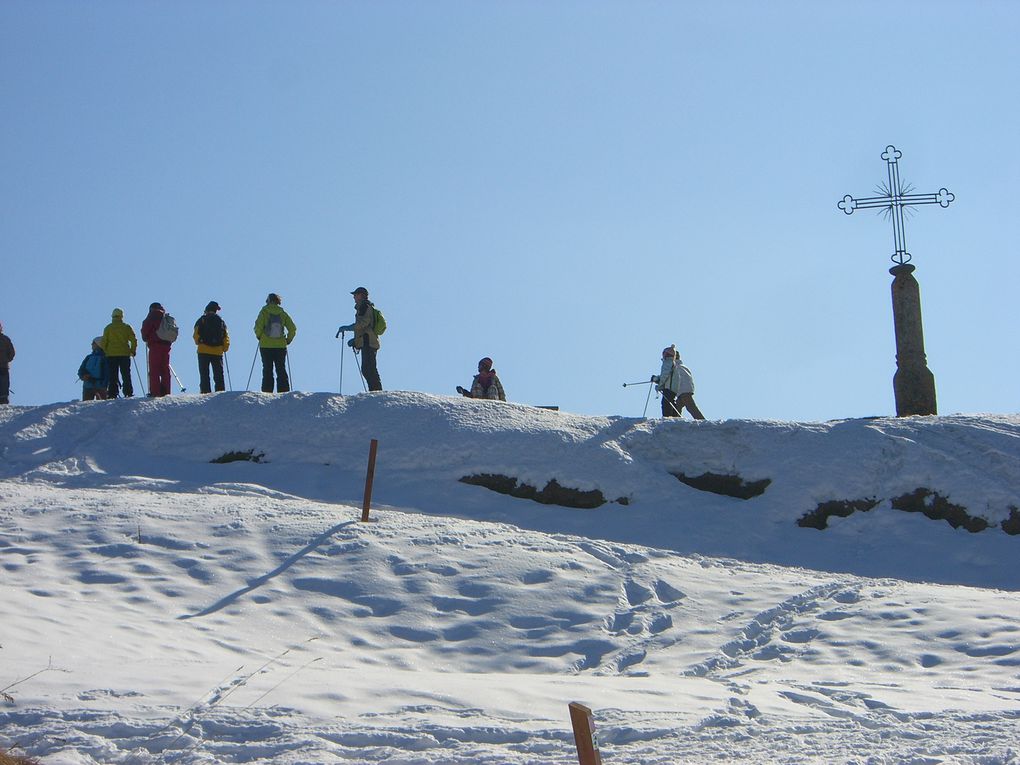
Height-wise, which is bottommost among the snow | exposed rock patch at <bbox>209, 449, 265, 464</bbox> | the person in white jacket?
the snow

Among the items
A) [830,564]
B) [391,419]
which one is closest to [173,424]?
[391,419]

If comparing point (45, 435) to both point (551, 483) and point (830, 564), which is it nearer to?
point (551, 483)

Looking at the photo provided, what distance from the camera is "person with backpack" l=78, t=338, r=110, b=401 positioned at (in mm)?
18312

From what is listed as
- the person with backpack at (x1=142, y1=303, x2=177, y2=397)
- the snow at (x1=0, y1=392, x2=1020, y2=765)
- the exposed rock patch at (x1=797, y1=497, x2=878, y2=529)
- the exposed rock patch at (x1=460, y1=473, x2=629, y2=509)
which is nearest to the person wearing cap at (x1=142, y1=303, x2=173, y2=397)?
the person with backpack at (x1=142, y1=303, x2=177, y2=397)

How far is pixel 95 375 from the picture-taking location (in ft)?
60.0

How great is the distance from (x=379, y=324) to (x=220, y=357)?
2.43 meters

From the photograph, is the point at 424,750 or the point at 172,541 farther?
the point at 172,541

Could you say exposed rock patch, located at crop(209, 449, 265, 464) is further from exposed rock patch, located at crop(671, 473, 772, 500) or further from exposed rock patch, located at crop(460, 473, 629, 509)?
exposed rock patch, located at crop(671, 473, 772, 500)

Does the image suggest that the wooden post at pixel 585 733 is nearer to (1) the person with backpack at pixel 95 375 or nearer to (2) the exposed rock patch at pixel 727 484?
(2) the exposed rock patch at pixel 727 484

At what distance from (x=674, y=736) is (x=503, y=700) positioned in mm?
1201

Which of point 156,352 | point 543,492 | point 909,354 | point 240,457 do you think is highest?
point 156,352

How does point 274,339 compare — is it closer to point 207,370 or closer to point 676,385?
point 207,370

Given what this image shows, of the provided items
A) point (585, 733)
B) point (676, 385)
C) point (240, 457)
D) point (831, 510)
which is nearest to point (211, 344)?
point (240, 457)

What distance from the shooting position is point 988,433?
15.0 metres
